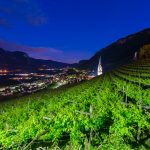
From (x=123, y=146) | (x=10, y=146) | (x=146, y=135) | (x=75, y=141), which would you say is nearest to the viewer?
(x=10, y=146)

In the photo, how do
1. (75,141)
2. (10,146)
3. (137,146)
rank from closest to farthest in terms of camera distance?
(10,146) → (75,141) → (137,146)

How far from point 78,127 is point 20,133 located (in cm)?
239

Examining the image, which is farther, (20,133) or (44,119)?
(44,119)

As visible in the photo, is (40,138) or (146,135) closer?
(40,138)

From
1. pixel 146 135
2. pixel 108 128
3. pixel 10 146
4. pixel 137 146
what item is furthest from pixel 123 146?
pixel 10 146

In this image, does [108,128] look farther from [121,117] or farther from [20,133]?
[20,133]

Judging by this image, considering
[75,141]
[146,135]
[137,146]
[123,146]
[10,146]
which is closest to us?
[10,146]

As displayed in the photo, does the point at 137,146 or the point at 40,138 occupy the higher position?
the point at 40,138

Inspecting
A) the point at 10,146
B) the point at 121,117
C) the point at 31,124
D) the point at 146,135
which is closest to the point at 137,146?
the point at 146,135

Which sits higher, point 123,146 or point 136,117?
point 136,117

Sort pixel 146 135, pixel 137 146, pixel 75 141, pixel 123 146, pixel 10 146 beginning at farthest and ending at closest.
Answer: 1. pixel 146 135
2. pixel 137 146
3. pixel 123 146
4. pixel 75 141
5. pixel 10 146

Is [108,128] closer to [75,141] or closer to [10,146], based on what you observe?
[75,141]

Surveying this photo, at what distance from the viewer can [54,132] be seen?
14734 millimetres

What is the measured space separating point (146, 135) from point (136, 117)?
3.09m
